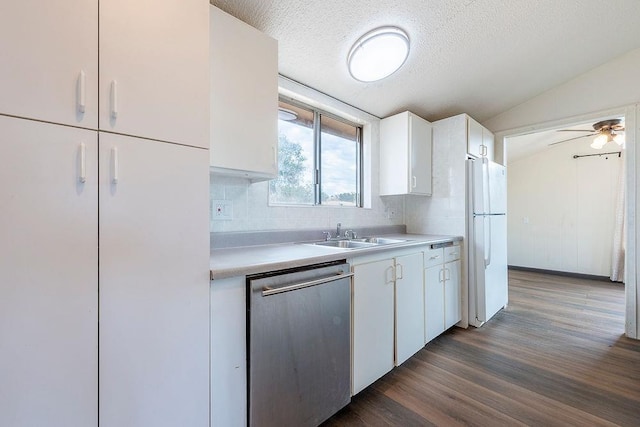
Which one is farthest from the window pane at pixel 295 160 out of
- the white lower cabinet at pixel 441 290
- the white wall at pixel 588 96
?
the white wall at pixel 588 96

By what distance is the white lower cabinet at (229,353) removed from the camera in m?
1.08

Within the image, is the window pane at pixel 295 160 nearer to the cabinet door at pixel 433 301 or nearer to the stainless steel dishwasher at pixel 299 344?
the stainless steel dishwasher at pixel 299 344

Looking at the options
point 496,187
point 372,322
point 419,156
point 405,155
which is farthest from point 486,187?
point 372,322

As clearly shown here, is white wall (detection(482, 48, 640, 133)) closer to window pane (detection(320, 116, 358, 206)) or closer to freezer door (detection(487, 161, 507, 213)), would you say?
freezer door (detection(487, 161, 507, 213))

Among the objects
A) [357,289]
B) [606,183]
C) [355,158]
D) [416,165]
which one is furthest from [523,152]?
[357,289]

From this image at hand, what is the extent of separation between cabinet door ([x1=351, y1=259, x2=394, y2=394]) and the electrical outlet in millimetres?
868

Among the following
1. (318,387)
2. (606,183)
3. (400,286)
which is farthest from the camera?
(606,183)

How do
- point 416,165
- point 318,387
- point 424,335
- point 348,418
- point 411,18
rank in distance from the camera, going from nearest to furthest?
point 318,387
point 348,418
point 411,18
point 424,335
point 416,165

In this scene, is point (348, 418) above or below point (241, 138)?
below

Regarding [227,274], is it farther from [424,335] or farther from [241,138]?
[424,335]

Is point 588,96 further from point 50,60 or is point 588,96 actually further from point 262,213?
point 50,60

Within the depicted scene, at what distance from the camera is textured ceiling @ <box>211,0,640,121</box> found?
1702 mm

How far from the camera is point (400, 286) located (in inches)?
76.9

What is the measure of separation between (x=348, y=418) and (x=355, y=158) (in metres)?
2.19
